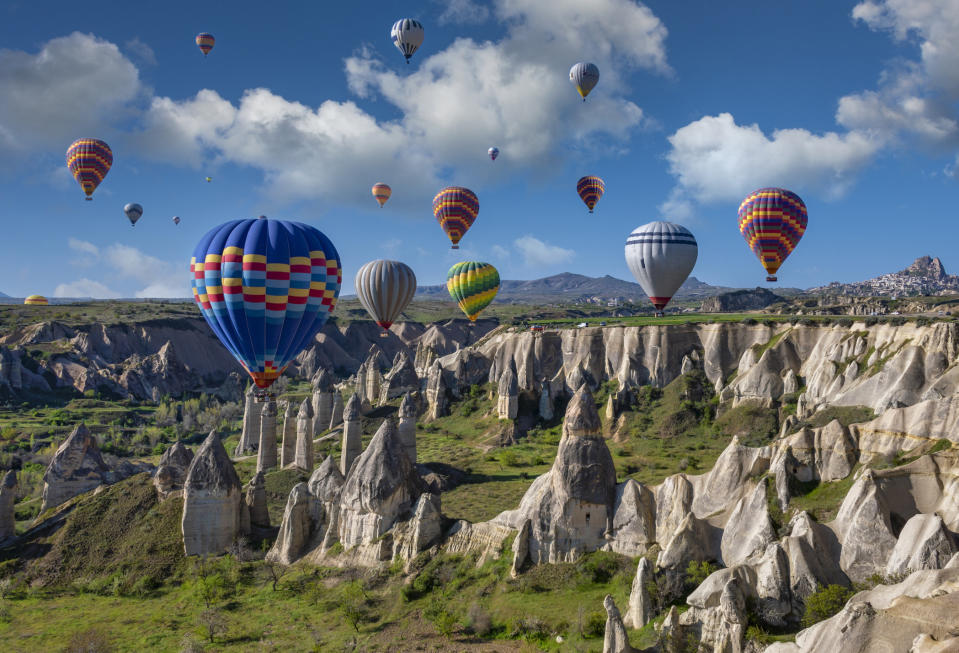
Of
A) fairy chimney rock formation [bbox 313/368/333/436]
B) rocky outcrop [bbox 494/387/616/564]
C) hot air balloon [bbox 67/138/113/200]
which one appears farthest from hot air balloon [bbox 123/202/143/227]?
rocky outcrop [bbox 494/387/616/564]

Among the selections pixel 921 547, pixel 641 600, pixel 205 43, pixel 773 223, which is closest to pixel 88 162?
pixel 205 43

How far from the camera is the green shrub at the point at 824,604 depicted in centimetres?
2161

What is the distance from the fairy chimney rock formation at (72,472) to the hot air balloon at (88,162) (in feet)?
129

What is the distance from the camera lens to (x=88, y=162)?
81.9 meters

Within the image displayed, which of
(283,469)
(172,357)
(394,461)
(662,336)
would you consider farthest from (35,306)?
(394,461)

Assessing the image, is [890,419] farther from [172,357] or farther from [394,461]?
[172,357]

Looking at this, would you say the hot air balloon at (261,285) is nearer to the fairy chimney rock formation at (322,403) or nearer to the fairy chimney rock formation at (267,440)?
the fairy chimney rock formation at (267,440)

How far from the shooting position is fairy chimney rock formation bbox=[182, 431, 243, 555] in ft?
125

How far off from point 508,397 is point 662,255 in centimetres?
2728

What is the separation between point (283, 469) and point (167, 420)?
5999cm

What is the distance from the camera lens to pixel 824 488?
91.9 ft

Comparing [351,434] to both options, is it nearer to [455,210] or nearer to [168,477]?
[168,477]

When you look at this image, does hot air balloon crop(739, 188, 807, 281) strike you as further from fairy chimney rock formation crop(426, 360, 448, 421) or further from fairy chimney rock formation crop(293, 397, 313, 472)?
fairy chimney rock formation crop(293, 397, 313, 472)

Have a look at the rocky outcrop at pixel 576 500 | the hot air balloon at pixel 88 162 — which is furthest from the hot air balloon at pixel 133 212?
the rocky outcrop at pixel 576 500
